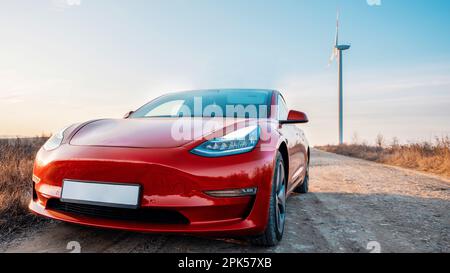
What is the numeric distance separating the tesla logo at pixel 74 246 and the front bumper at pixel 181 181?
26 cm

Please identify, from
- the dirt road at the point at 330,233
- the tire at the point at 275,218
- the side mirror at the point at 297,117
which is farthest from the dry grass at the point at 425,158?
the tire at the point at 275,218

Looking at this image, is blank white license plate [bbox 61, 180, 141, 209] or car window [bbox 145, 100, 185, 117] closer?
blank white license plate [bbox 61, 180, 141, 209]

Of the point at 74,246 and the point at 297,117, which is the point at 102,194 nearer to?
the point at 74,246

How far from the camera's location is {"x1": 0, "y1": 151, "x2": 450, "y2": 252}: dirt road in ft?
7.91

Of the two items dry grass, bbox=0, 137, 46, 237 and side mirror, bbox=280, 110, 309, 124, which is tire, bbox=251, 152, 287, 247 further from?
dry grass, bbox=0, 137, 46, 237

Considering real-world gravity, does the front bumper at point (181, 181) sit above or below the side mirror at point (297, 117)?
below

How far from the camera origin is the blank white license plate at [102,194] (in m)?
2.02

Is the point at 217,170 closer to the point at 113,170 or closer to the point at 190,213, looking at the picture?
the point at 190,213

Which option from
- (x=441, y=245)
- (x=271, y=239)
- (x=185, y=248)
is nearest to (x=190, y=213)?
(x=185, y=248)

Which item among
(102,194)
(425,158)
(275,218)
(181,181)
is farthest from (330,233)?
(425,158)

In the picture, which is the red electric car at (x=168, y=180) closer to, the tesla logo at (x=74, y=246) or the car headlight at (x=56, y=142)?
the car headlight at (x=56, y=142)

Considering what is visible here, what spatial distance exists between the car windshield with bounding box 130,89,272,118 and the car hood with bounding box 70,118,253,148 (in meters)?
0.60

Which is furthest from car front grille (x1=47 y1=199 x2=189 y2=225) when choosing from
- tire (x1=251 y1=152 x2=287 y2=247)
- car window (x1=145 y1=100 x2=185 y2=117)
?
car window (x1=145 y1=100 x2=185 y2=117)

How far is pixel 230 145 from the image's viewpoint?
2.21 metres
